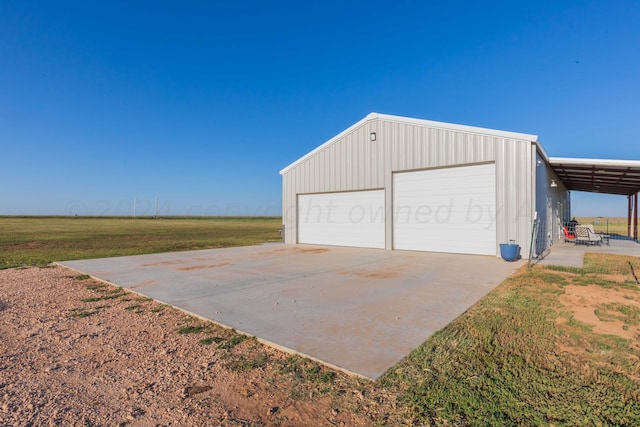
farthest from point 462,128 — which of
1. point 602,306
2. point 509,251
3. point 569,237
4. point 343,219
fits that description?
point 569,237

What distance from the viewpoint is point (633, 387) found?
262cm

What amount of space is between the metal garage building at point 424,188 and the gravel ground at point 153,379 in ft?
30.8

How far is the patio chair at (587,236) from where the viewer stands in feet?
43.8

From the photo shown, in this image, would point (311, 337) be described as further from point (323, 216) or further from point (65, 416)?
point (323, 216)

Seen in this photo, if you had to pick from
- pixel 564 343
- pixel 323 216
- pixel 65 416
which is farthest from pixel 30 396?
pixel 323 216

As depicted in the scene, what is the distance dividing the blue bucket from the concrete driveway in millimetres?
223

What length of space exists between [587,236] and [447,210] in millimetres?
7046

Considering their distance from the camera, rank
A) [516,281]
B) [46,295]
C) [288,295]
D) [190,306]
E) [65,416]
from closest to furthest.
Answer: [65,416], [190,306], [288,295], [46,295], [516,281]

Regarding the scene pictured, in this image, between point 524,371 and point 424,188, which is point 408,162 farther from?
point 524,371

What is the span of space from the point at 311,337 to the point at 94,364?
2.19 m

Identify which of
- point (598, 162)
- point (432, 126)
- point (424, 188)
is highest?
point (432, 126)

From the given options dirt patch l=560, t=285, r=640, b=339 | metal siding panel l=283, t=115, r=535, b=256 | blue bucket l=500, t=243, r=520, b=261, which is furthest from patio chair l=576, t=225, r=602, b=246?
dirt patch l=560, t=285, r=640, b=339

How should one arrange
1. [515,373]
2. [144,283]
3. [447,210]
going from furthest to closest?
1. [447,210]
2. [144,283]
3. [515,373]

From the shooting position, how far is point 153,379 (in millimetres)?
2893
